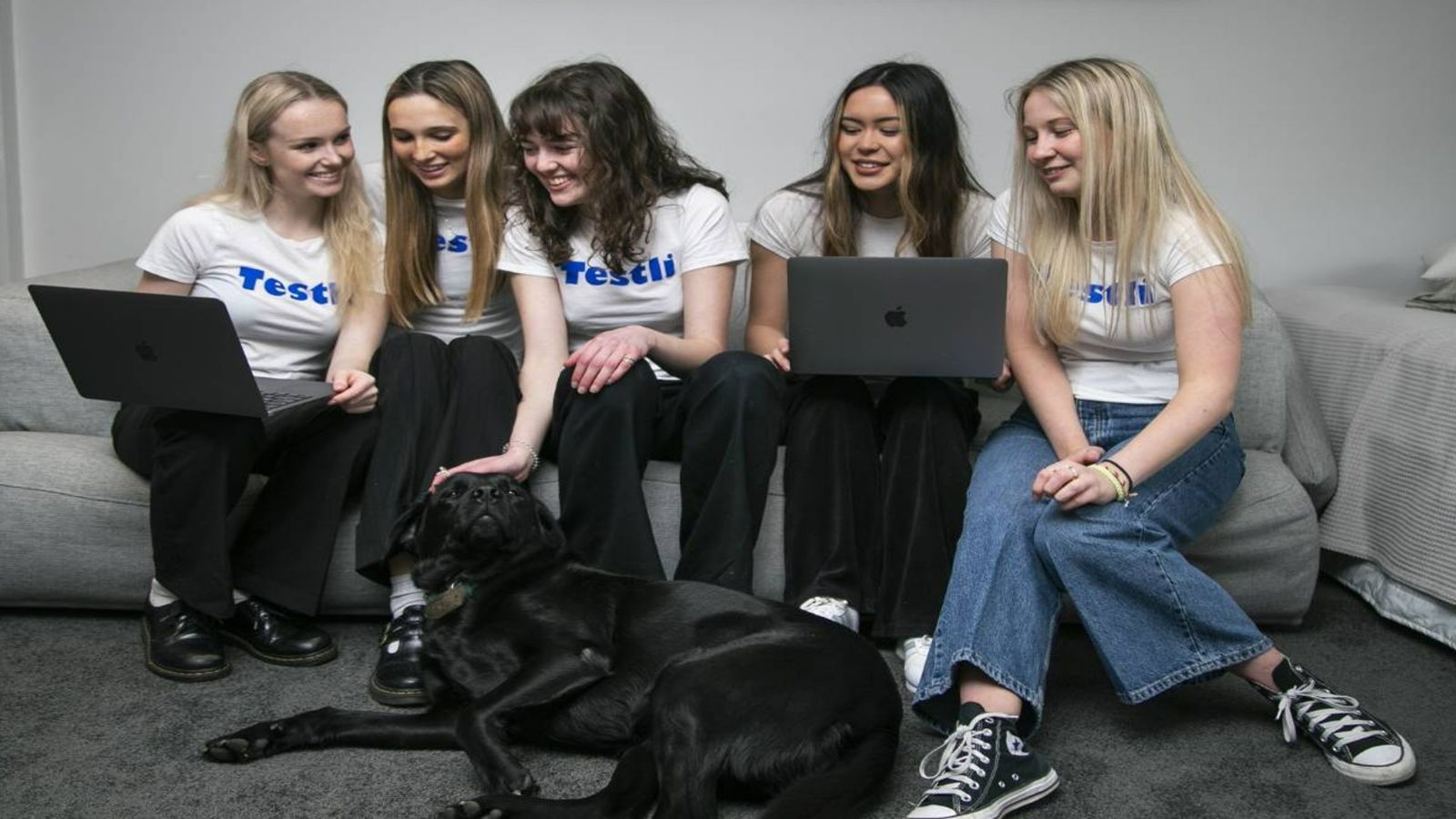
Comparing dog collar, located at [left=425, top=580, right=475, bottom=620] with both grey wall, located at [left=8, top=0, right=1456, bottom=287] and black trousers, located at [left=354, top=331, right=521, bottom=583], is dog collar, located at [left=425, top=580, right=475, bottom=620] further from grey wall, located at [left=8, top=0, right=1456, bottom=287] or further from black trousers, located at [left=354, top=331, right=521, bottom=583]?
grey wall, located at [left=8, top=0, right=1456, bottom=287]

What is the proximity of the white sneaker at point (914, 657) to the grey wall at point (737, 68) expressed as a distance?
141 centimetres

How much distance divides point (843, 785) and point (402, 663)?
778mm

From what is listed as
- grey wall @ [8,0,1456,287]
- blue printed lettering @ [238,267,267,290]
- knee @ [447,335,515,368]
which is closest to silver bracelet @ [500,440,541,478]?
knee @ [447,335,515,368]

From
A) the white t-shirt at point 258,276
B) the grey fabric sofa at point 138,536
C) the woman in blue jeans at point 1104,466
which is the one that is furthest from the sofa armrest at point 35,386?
the woman in blue jeans at point 1104,466

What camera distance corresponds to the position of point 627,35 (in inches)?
119

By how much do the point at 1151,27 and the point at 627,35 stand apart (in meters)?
1.22

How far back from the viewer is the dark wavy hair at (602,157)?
214 cm

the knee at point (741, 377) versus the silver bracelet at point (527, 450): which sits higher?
the knee at point (741, 377)

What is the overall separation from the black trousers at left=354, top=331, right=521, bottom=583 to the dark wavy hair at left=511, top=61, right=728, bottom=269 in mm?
236

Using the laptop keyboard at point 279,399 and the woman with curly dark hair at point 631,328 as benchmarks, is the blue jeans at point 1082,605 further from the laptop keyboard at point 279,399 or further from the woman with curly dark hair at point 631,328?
the laptop keyboard at point 279,399

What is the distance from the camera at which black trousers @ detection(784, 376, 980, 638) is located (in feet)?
6.62

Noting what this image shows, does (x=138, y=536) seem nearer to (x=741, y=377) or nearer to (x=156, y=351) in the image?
(x=156, y=351)

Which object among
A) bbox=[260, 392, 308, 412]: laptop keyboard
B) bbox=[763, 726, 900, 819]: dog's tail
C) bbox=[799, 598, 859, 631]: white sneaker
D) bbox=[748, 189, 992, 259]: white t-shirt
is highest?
bbox=[748, 189, 992, 259]: white t-shirt

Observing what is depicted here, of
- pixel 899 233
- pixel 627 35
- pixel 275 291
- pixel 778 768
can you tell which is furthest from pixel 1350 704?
pixel 627 35
